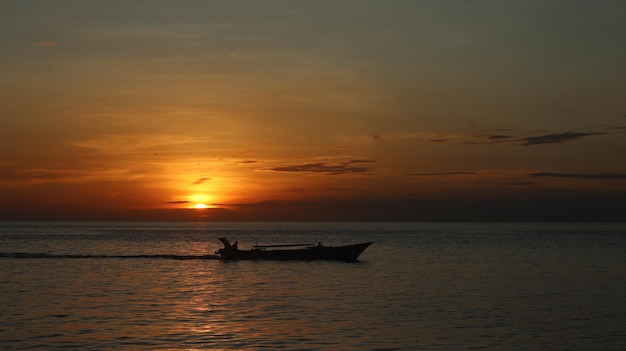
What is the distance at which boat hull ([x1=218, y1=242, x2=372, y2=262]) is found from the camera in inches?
2904

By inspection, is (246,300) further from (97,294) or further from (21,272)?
(21,272)

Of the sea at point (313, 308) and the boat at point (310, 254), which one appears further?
the boat at point (310, 254)

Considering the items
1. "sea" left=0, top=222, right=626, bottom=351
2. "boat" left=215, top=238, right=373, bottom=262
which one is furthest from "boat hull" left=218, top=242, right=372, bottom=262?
"sea" left=0, top=222, right=626, bottom=351

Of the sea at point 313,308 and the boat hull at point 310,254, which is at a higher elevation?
the boat hull at point 310,254

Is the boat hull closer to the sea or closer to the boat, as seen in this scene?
the boat

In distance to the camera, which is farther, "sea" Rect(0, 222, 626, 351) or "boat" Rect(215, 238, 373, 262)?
"boat" Rect(215, 238, 373, 262)

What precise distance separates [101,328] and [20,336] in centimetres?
325

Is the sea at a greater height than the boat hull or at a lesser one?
lesser

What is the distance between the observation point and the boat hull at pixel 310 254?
242 ft

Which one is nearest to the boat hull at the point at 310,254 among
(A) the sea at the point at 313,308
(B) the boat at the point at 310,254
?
(B) the boat at the point at 310,254

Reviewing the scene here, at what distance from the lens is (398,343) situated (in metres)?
28.2

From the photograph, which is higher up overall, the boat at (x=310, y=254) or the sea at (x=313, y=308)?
the boat at (x=310, y=254)

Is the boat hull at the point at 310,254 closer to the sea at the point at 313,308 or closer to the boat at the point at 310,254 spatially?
the boat at the point at 310,254

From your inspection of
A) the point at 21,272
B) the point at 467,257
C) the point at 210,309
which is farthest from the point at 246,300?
the point at 467,257
